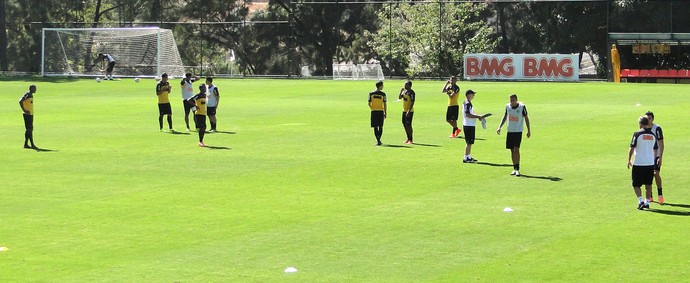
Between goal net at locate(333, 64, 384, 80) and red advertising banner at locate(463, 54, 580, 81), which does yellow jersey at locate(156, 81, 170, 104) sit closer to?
red advertising banner at locate(463, 54, 580, 81)

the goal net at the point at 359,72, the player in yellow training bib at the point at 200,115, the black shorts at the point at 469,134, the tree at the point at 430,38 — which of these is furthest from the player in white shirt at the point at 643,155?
the tree at the point at 430,38

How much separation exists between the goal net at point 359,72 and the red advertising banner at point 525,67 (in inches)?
217

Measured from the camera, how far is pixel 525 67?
67750 millimetres

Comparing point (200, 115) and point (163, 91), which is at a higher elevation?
point (163, 91)

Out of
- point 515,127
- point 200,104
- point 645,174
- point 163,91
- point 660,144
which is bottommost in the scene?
point 645,174

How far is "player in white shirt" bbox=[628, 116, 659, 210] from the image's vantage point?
21750 mm

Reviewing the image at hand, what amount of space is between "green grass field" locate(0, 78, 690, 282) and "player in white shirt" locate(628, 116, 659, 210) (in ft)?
1.90

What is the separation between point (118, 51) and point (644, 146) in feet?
180

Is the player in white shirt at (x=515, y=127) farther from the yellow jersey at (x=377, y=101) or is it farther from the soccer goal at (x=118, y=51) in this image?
the soccer goal at (x=118, y=51)

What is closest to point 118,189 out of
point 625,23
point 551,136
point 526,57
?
point 551,136

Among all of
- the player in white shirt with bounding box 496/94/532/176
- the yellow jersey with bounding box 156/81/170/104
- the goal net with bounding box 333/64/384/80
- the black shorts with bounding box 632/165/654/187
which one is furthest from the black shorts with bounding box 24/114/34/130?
the goal net with bounding box 333/64/384/80

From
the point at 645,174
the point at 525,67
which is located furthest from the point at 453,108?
the point at 525,67

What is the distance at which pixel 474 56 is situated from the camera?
227 ft

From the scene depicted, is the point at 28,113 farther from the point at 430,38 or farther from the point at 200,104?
the point at 430,38
